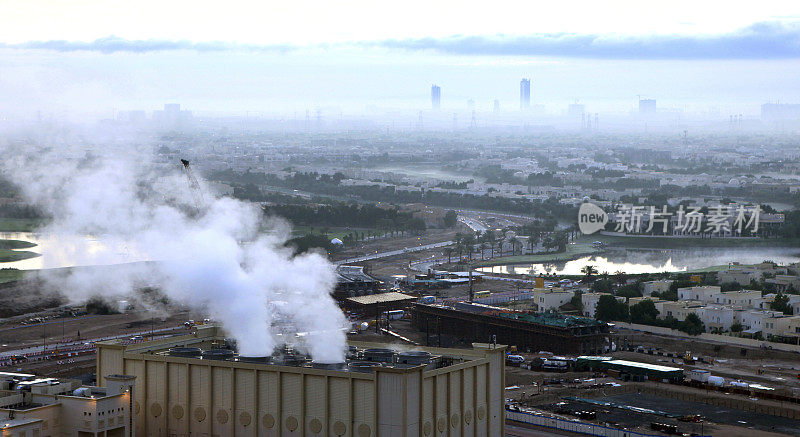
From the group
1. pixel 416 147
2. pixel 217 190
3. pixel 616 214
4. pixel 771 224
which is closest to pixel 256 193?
pixel 217 190

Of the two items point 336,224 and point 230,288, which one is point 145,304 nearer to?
point 230,288

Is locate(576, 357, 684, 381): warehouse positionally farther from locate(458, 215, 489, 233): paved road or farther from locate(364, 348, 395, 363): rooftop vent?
locate(458, 215, 489, 233): paved road

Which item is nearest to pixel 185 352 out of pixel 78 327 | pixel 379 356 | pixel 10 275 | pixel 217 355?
pixel 217 355

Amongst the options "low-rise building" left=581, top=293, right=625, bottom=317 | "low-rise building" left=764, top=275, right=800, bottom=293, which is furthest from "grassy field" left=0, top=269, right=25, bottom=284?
"low-rise building" left=764, top=275, right=800, bottom=293

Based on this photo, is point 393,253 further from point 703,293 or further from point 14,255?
point 703,293

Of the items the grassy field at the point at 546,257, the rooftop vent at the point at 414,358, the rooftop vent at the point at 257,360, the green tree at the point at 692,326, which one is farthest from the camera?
the grassy field at the point at 546,257

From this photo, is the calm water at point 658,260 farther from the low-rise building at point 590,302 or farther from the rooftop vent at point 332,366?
the rooftop vent at point 332,366

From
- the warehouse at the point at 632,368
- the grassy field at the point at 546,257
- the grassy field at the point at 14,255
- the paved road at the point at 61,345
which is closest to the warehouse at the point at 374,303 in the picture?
the paved road at the point at 61,345
